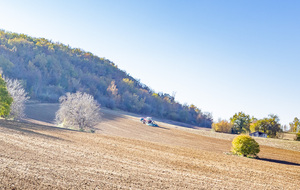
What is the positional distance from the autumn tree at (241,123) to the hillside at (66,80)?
4591 cm

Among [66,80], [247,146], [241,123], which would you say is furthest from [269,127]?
[66,80]

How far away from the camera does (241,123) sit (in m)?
75.5

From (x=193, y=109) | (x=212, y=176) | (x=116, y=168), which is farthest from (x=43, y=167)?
(x=193, y=109)

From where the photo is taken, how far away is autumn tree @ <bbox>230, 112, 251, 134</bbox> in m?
75.2

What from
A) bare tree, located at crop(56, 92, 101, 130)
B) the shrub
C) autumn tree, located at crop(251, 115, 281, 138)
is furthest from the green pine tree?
the shrub

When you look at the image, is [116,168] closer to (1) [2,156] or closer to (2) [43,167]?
(2) [43,167]

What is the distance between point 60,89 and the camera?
10069 centimetres

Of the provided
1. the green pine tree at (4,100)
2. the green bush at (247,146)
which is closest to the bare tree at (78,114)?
the green pine tree at (4,100)

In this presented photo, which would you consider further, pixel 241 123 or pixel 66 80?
pixel 66 80

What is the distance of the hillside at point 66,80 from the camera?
9800 centimetres

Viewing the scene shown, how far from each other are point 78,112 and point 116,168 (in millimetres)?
26150

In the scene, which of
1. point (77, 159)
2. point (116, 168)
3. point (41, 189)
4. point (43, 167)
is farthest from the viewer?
point (77, 159)

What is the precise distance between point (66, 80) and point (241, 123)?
261 feet

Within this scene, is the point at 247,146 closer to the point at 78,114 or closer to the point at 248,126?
the point at 78,114
